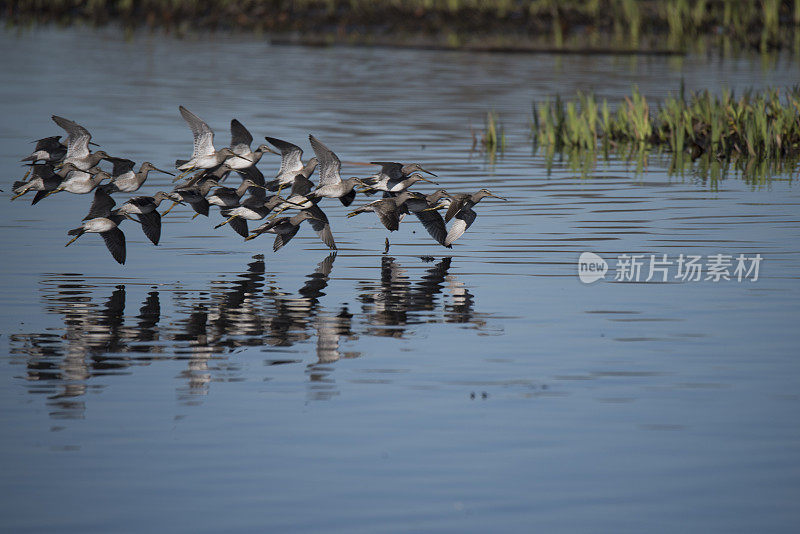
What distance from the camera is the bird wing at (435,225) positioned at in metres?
15.7

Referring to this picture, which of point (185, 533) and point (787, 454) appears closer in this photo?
point (185, 533)

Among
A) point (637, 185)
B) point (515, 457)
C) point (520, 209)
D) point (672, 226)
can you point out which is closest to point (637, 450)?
→ point (515, 457)

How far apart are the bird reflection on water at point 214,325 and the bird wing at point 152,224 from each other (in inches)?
49.8

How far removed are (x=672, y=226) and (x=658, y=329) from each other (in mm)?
5724

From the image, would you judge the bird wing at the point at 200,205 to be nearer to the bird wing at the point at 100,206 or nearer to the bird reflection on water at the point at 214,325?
the bird wing at the point at 100,206

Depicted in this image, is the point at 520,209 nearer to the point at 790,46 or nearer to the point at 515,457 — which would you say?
the point at 515,457

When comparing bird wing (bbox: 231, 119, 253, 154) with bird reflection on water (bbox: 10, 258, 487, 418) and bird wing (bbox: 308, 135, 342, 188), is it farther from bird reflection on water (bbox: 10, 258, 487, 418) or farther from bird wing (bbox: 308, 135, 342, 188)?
bird reflection on water (bbox: 10, 258, 487, 418)

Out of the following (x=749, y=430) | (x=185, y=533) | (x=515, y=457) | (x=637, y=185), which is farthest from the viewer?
(x=637, y=185)

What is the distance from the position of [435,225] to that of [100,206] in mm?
3809

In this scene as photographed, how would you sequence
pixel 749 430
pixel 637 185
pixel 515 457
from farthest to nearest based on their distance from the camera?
pixel 637 185, pixel 749 430, pixel 515 457

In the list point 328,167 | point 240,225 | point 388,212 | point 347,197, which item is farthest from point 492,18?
point 388,212

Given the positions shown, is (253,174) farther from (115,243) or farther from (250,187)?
(115,243)

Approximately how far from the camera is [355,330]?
11.6 m

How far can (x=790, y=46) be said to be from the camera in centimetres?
5012
